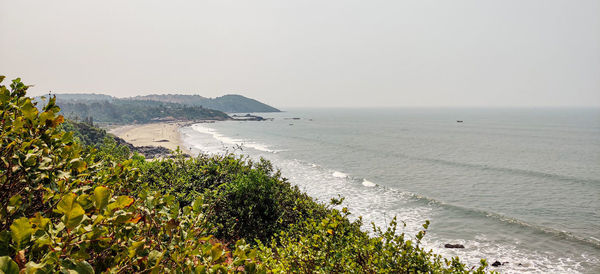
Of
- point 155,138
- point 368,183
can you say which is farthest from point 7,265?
point 155,138

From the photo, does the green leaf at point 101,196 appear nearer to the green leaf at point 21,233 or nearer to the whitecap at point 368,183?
the green leaf at point 21,233

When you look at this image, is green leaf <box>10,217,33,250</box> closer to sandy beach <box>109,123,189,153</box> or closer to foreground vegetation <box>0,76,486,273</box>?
foreground vegetation <box>0,76,486,273</box>

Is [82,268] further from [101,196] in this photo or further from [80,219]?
[101,196]

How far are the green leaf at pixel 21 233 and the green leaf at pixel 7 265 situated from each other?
19cm

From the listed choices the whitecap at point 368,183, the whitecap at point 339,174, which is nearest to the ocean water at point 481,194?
the whitecap at point 339,174

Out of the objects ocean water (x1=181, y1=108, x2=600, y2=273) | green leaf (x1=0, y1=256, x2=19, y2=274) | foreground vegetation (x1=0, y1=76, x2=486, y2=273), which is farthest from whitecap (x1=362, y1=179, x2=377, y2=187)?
green leaf (x1=0, y1=256, x2=19, y2=274)

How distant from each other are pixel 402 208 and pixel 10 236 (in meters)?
34.4

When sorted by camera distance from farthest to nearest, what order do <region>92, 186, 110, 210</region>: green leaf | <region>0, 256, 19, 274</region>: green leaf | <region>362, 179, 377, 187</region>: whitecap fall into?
<region>362, 179, 377, 187</region>: whitecap → <region>92, 186, 110, 210</region>: green leaf → <region>0, 256, 19, 274</region>: green leaf

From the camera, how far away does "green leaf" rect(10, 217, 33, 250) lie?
55.7 inches

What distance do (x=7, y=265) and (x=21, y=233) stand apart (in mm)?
221

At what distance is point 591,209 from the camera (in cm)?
3138

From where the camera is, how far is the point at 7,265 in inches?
49.6

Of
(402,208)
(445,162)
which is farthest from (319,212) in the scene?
(445,162)

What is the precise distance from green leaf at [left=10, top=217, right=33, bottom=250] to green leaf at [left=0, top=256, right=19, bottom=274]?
0.61 feet
